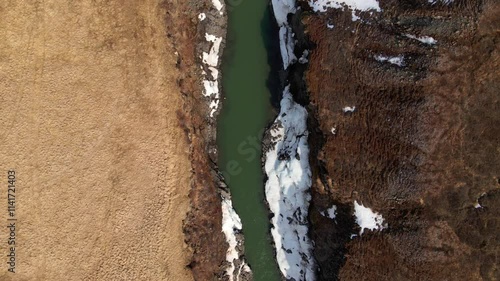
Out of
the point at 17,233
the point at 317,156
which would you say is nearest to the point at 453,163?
the point at 317,156

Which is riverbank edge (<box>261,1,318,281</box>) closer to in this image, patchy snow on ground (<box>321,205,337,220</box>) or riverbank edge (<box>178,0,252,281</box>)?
patchy snow on ground (<box>321,205,337,220</box>)

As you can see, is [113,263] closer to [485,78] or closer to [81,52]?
[81,52]

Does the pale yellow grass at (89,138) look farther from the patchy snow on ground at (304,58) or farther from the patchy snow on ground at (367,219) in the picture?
the patchy snow on ground at (367,219)

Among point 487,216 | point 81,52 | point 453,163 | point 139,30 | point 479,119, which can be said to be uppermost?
point 139,30

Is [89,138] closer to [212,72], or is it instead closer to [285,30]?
[212,72]

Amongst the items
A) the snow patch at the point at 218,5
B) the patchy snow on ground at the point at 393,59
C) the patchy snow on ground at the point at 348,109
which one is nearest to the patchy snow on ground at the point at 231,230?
the patchy snow on ground at the point at 348,109

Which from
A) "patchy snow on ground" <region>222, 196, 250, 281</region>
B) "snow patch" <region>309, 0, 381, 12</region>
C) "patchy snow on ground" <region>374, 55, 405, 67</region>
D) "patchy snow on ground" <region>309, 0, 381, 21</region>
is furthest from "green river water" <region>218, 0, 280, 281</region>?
"patchy snow on ground" <region>374, 55, 405, 67</region>
